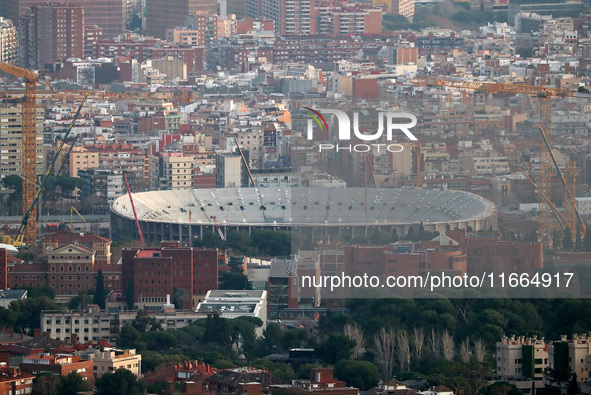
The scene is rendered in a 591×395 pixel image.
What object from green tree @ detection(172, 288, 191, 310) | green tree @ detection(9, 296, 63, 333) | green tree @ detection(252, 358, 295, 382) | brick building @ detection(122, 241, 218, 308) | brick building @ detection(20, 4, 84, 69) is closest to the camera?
green tree @ detection(252, 358, 295, 382)

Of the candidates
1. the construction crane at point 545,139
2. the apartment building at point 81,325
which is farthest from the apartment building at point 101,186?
the apartment building at point 81,325

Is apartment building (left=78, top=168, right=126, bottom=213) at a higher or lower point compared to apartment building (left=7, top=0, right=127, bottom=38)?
lower

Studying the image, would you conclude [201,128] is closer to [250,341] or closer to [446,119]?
[446,119]

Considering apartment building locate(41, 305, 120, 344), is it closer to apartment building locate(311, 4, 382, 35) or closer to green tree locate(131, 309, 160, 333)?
green tree locate(131, 309, 160, 333)

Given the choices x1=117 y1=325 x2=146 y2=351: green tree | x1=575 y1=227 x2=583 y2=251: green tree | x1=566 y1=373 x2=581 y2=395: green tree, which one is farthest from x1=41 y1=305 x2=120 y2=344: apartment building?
x1=566 y1=373 x2=581 y2=395: green tree

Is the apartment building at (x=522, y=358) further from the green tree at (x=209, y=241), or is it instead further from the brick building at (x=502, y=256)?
the green tree at (x=209, y=241)

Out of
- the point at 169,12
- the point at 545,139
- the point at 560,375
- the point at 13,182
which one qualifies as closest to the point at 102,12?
the point at 169,12

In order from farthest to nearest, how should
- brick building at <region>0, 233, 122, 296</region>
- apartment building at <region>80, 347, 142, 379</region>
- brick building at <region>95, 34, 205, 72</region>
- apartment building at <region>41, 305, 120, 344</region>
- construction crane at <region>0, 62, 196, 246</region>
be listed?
brick building at <region>95, 34, 205, 72</region> → construction crane at <region>0, 62, 196, 246</region> → brick building at <region>0, 233, 122, 296</region> → apartment building at <region>41, 305, 120, 344</region> → apartment building at <region>80, 347, 142, 379</region>
